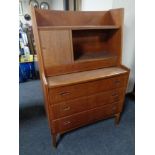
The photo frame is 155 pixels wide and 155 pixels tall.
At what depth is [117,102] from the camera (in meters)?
1.73

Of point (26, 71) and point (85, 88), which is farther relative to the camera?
point (26, 71)

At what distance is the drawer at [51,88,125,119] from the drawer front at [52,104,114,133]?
0.19 feet

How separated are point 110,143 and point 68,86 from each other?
3.01 feet

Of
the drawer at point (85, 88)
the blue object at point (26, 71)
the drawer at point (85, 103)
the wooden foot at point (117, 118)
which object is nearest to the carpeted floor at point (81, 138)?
the wooden foot at point (117, 118)

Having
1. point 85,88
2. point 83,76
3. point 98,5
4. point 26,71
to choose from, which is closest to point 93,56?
point 83,76

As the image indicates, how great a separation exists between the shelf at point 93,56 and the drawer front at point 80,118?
59cm

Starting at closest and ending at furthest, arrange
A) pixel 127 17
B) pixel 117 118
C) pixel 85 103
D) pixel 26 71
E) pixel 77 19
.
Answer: pixel 85 103, pixel 77 19, pixel 117 118, pixel 127 17, pixel 26 71

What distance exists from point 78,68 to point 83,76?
144mm

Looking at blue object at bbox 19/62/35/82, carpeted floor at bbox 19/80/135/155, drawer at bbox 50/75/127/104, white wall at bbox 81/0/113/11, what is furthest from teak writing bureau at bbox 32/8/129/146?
blue object at bbox 19/62/35/82

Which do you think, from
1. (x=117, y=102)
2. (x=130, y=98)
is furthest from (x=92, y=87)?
(x=130, y=98)

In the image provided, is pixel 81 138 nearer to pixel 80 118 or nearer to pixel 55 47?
pixel 80 118

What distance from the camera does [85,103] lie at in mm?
1501

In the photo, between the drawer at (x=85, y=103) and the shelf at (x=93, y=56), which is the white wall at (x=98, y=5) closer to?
the shelf at (x=93, y=56)

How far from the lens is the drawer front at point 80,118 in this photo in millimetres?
1460
